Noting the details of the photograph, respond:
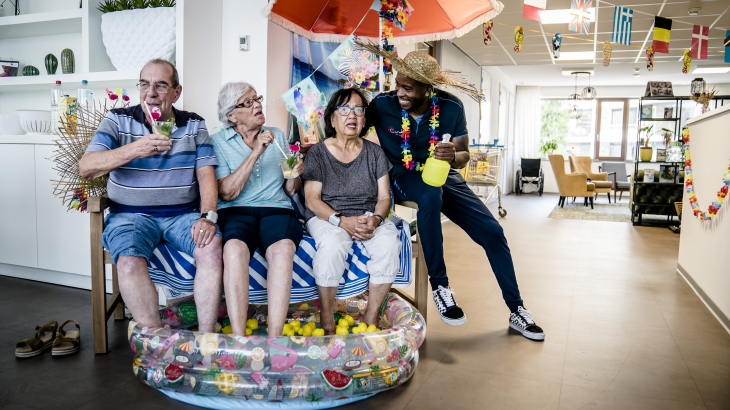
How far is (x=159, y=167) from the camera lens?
2.15 m

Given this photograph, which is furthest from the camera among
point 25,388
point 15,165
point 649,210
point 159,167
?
point 649,210

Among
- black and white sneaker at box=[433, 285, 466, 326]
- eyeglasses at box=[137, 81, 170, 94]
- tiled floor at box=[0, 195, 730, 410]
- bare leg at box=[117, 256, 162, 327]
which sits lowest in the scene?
tiled floor at box=[0, 195, 730, 410]

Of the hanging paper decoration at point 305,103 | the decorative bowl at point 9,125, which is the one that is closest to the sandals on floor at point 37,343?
the hanging paper decoration at point 305,103

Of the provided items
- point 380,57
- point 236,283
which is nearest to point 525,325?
point 236,283

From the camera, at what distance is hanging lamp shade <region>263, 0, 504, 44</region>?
284cm

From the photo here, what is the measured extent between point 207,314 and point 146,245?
38 cm

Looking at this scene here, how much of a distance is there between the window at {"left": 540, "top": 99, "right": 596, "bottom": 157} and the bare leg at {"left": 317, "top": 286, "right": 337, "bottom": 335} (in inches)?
486

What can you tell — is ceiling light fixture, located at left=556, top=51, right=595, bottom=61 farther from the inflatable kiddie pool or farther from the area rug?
the inflatable kiddie pool

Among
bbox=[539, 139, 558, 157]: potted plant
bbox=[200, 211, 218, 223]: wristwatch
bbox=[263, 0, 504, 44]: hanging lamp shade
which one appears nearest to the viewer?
bbox=[200, 211, 218, 223]: wristwatch

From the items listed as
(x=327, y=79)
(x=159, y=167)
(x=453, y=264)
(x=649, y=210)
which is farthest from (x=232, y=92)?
(x=649, y=210)

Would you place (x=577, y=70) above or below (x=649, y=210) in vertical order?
above

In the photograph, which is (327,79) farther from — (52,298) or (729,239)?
(729,239)

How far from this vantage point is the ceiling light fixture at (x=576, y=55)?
8.14m

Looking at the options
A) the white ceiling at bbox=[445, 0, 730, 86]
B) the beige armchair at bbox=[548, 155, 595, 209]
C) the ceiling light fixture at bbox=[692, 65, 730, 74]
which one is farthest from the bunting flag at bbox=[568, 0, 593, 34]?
the ceiling light fixture at bbox=[692, 65, 730, 74]
